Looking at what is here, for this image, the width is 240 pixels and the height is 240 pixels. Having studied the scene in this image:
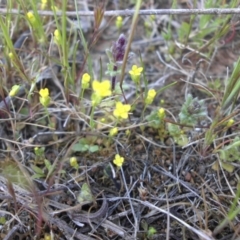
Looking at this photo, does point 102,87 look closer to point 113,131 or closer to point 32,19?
point 113,131

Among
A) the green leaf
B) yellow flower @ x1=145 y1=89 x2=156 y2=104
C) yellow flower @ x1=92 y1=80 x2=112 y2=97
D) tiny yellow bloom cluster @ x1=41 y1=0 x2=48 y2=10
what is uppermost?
tiny yellow bloom cluster @ x1=41 y1=0 x2=48 y2=10

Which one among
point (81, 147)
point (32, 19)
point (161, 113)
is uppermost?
point (32, 19)

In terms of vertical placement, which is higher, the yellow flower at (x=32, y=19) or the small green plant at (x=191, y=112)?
the yellow flower at (x=32, y=19)

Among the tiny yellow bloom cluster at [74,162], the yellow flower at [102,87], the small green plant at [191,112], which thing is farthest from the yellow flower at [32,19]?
the small green plant at [191,112]

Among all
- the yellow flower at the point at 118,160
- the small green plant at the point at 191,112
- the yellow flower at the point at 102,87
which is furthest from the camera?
the small green plant at the point at 191,112

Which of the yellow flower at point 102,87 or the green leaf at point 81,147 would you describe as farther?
the green leaf at point 81,147

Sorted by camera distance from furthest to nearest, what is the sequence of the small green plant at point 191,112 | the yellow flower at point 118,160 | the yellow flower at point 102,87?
the small green plant at point 191,112, the yellow flower at point 118,160, the yellow flower at point 102,87

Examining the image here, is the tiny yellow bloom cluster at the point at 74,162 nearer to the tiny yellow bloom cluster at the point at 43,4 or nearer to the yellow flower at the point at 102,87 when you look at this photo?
the yellow flower at the point at 102,87

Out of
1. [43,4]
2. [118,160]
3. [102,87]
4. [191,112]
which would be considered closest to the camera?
[102,87]

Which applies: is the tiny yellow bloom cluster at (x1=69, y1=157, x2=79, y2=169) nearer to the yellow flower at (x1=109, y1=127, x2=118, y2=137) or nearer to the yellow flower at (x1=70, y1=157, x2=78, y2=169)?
the yellow flower at (x1=70, y1=157, x2=78, y2=169)

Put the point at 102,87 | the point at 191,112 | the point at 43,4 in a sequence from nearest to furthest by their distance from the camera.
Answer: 1. the point at 102,87
2. the point at 191,112
3. the point at 43,4

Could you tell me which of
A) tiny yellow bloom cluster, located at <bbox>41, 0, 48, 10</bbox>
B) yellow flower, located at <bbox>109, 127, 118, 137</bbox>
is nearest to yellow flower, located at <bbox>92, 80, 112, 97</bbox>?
yellow flower, located at <bbox>109, 127, 118, 137</bbox>

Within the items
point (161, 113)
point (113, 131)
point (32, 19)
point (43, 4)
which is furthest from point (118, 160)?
point (43, 4)

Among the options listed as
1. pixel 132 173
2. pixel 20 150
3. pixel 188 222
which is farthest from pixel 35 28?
pixel 188 222
